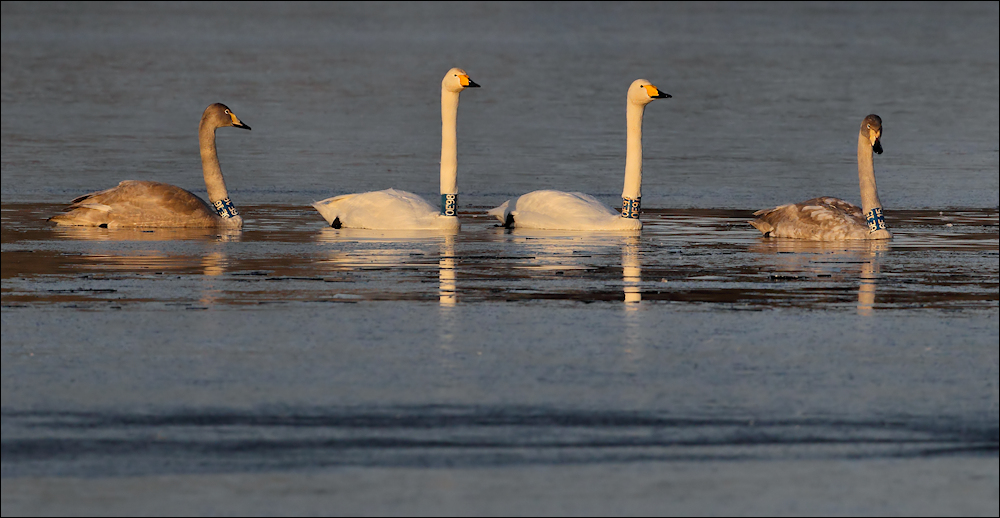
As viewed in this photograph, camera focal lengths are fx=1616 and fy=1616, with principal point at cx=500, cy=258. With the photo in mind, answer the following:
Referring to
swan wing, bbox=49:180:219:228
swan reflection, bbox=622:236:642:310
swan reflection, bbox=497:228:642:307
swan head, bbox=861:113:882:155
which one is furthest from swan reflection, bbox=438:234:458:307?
swan head, bbox=861:113:882:155

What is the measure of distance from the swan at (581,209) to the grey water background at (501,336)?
33cm

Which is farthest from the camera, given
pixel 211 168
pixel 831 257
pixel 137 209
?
pixel 211 168

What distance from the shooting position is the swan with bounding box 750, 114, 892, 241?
1420 centimetres

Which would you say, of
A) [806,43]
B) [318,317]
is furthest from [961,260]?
[806,43]

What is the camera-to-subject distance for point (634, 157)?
1553cm

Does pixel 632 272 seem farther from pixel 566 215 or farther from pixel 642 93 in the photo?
pixel 642 93

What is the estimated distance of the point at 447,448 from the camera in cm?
660

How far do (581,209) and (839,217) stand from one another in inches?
90.8

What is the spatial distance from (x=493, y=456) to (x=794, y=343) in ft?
9.69

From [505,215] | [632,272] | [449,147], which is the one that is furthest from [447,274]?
[449,147]

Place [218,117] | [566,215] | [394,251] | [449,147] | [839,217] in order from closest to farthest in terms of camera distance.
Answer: [394,251] → [839,217] → [566,215] → [449,147] → [218,117]

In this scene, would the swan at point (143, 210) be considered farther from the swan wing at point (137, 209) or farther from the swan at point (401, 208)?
the swan at point (401, 208)

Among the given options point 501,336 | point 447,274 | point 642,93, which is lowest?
point 501,336

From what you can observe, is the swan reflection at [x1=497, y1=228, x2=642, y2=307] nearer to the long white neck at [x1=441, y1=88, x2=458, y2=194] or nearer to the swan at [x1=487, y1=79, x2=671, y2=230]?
the swan at [x1=487, y1=79, x2=671, y2=230]
